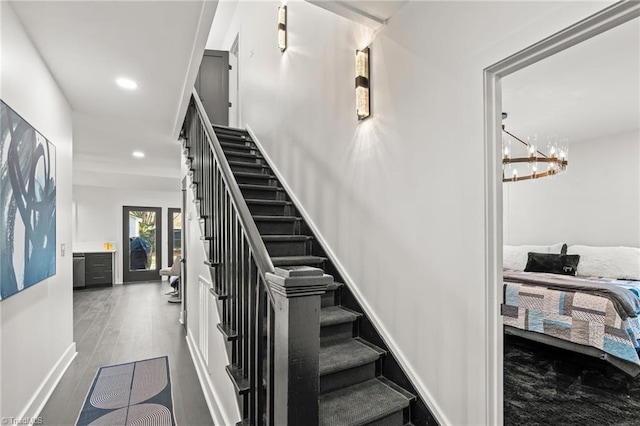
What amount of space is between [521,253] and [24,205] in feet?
20.4

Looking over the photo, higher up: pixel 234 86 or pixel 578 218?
pixel 234 86

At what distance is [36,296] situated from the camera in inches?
95.4

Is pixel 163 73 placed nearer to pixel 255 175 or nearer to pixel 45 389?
pixel 255 175

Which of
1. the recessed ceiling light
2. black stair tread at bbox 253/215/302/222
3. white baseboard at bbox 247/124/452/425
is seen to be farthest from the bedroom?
the recessed ceiling light

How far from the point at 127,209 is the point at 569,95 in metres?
9.70

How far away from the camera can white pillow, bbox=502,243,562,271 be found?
520 cm

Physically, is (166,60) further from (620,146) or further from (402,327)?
(620,146)

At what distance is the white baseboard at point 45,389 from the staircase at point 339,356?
60.8 inches

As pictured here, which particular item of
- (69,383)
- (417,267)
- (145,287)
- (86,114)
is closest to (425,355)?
(417,267)

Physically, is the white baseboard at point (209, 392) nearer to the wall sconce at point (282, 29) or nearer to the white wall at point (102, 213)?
the wall sconce at point (282, 29)

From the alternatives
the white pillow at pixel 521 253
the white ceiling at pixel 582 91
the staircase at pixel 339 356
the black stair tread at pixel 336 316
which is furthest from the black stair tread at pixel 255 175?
the white pillow at pixel 521 253

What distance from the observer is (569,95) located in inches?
139

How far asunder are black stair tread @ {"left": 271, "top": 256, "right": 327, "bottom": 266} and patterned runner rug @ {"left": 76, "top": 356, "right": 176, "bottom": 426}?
4.49ft

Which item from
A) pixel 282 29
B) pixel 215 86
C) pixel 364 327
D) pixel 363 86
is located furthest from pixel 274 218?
pixel 215 86
